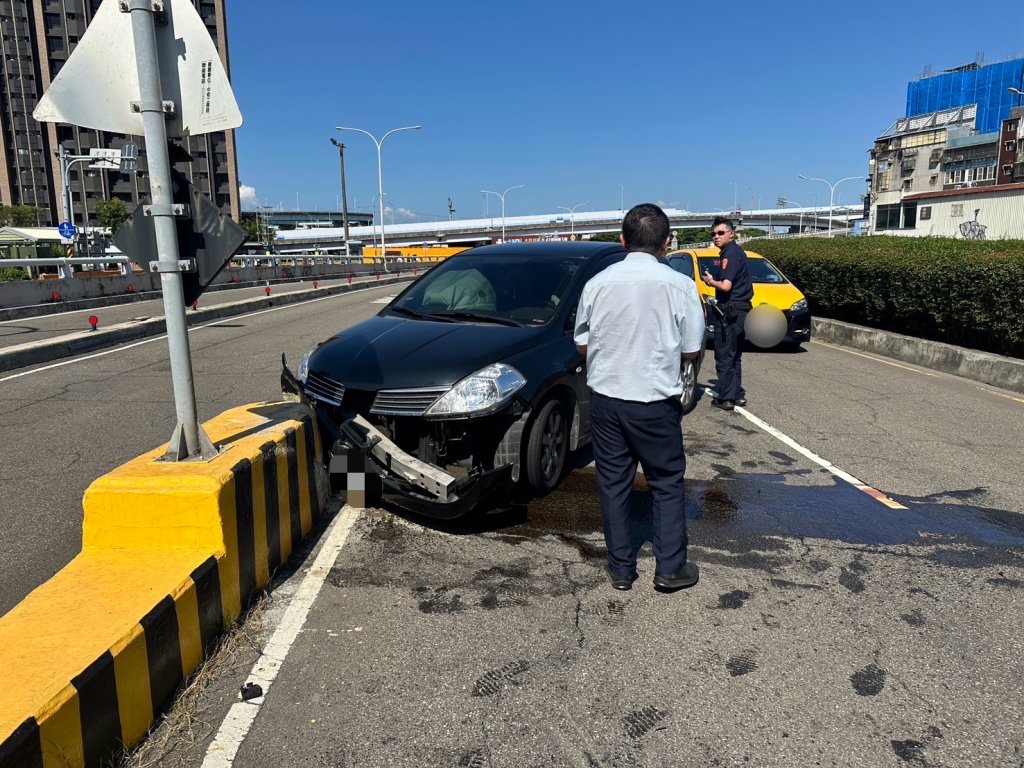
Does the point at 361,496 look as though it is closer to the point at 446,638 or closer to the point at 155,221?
the point at 446,638

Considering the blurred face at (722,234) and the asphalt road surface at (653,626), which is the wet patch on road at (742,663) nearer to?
the asphalt road surface at (653,626)

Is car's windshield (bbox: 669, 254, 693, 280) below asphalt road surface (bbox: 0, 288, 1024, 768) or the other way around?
the other way around

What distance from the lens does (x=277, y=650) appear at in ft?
10.1

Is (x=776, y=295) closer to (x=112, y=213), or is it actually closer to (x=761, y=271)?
(x=761, y=271)

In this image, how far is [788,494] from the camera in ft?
16.6

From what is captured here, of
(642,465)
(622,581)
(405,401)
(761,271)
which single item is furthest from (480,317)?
(761,271)

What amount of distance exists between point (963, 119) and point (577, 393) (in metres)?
116

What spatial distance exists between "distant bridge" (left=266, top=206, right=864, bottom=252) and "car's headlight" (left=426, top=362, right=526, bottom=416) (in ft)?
381

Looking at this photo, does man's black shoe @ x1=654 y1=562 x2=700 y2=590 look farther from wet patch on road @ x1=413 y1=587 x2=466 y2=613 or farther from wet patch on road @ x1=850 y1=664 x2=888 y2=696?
wet patch on road @ x1=413 y1=587 x2=466 y2=613

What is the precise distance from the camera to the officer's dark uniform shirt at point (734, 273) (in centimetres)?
746

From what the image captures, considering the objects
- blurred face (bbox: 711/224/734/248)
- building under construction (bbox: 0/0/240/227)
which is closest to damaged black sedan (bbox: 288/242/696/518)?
blurred face (bbox: 711/224/734/248)

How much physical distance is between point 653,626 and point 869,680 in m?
0.90

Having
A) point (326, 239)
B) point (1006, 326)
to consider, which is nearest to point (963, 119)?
point (326, 239)

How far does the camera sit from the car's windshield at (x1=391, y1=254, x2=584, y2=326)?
5191mm
